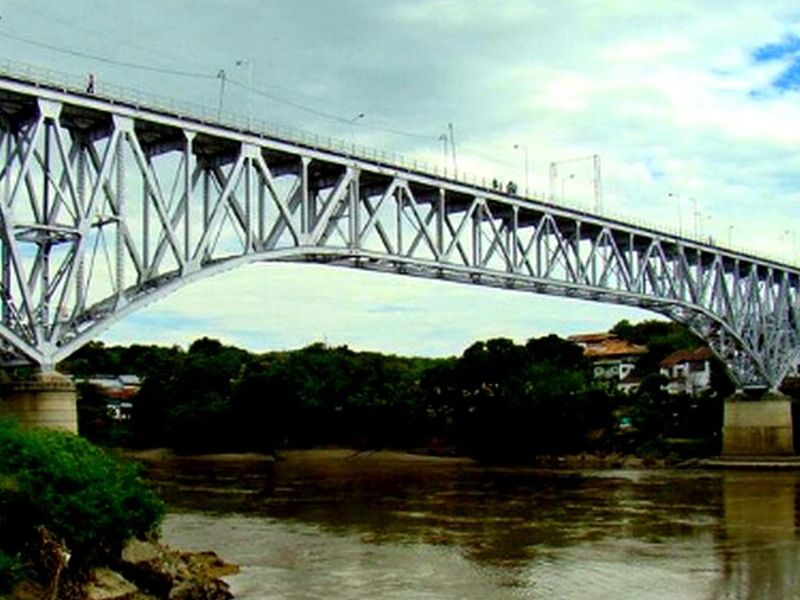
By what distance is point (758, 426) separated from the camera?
97.2 metres

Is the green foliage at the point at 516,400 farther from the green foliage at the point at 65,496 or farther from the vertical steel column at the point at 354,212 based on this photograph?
the green foliage at the point at 65,496

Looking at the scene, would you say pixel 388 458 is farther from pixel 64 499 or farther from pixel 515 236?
pixel 64 499

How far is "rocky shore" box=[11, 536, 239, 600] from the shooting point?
2503 cm

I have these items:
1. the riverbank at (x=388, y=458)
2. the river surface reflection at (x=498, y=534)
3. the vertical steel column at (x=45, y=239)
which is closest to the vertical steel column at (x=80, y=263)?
the vertical steel column at (x=45, y=239)

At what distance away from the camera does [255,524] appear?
5109 cm

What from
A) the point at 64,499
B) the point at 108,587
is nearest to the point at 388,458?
the point at 108,587

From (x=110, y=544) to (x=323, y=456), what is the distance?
85.8 meters

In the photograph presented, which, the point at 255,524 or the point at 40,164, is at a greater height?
the point at 40,164

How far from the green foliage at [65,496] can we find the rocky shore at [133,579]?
1.65 ft

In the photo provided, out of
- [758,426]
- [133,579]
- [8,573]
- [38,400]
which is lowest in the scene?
[133,579]

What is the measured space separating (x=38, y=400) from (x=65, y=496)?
12.1 meters

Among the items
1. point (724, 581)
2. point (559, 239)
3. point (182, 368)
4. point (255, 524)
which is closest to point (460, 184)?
point (559, 239)

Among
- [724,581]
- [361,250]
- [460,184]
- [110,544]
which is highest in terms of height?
[460,184]

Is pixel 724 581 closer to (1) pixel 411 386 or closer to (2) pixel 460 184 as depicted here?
(2) pixel 460 184
